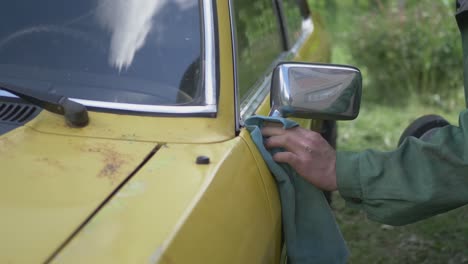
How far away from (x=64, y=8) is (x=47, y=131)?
1.81 feet

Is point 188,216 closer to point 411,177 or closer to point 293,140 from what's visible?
point 293,140

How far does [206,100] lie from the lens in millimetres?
1879

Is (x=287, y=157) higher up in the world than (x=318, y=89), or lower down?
lower down

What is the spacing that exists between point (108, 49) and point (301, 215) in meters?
0.79

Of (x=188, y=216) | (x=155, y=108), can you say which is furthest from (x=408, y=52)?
(x=188, y=216)

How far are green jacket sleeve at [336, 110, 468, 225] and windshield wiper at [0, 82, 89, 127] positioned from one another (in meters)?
0.76

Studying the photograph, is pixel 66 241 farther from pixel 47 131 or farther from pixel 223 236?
pixel 47 131

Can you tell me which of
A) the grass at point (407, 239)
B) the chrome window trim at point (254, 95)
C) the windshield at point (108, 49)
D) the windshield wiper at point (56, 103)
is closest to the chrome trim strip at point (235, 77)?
the chrome window trim at point (254, 95)

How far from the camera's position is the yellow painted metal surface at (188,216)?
→ 1.29m

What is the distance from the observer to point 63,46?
2.05 meters

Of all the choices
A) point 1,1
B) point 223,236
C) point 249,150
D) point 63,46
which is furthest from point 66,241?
point 1,1

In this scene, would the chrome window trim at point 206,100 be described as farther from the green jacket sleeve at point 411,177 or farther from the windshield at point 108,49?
the green jacket sleeve at point 411,177

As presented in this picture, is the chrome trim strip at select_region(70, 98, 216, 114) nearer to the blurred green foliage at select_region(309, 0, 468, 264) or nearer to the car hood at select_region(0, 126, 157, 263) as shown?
the car hood at select_region(0, 126, 157, 263)

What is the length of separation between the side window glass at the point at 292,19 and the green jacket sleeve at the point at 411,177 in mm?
1787
